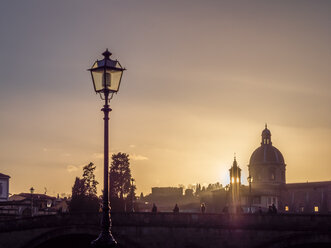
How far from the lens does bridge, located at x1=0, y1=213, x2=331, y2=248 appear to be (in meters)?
37.1

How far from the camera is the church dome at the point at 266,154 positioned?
116812 mm

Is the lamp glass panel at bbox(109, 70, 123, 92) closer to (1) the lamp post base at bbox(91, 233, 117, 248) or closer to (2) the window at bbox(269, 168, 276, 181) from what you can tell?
(1) the lamp post base at bbox(91, 233, 117, 248)

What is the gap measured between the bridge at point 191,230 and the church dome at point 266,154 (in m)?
77.5

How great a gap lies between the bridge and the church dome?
77.5m

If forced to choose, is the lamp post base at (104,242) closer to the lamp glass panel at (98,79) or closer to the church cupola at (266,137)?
the lamp glass panel at (98,79)

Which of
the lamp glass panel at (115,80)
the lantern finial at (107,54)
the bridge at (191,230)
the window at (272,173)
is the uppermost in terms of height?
the window at (272,173)

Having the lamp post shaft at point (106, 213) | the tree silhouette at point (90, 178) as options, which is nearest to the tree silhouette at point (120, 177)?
the tree silhouette at point (90, 178)

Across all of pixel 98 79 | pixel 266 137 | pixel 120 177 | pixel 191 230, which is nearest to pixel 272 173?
pixel 266 137

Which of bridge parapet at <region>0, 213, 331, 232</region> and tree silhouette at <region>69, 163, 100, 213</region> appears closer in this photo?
bridge parapet at <region>0, 213, 331, 232</region>

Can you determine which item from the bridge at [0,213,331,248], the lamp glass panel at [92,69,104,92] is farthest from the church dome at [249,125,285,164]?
the lamp glass panel at [92,69,104,92]

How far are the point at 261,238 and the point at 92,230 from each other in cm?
1222

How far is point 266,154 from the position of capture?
385ft

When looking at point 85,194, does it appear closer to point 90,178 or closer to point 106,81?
point 90,178

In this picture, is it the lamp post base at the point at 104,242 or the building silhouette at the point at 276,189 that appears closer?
the lamp post base at the point at 104,242
